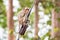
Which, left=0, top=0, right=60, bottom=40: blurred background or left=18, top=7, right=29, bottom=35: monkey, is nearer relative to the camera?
left=18, top=7, right=29, bottom=35: monkey

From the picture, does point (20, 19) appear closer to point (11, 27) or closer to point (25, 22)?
point (25, 22)

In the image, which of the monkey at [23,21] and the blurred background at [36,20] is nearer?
the monkey at [23,21]

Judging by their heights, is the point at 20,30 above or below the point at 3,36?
above

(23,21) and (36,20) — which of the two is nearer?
(23,21)

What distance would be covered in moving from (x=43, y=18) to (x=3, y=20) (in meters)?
0.66

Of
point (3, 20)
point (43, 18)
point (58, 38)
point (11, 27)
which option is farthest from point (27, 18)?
point (43, 18)

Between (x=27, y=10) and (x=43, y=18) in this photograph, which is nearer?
(x=27, y=10)

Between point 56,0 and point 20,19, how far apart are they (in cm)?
54

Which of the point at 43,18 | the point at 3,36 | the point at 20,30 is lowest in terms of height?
the point at 3,36

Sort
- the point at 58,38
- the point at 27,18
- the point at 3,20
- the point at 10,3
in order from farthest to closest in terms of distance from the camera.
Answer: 1. the point at 3,20
2. the point at 58,38
3. the point at 10,3
4. the point at 27,18

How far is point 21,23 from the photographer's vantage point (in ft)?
1.09

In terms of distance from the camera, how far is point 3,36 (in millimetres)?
1716

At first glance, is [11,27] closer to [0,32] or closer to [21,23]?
[21,23]

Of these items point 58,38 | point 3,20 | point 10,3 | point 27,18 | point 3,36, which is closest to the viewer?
point 27,18
